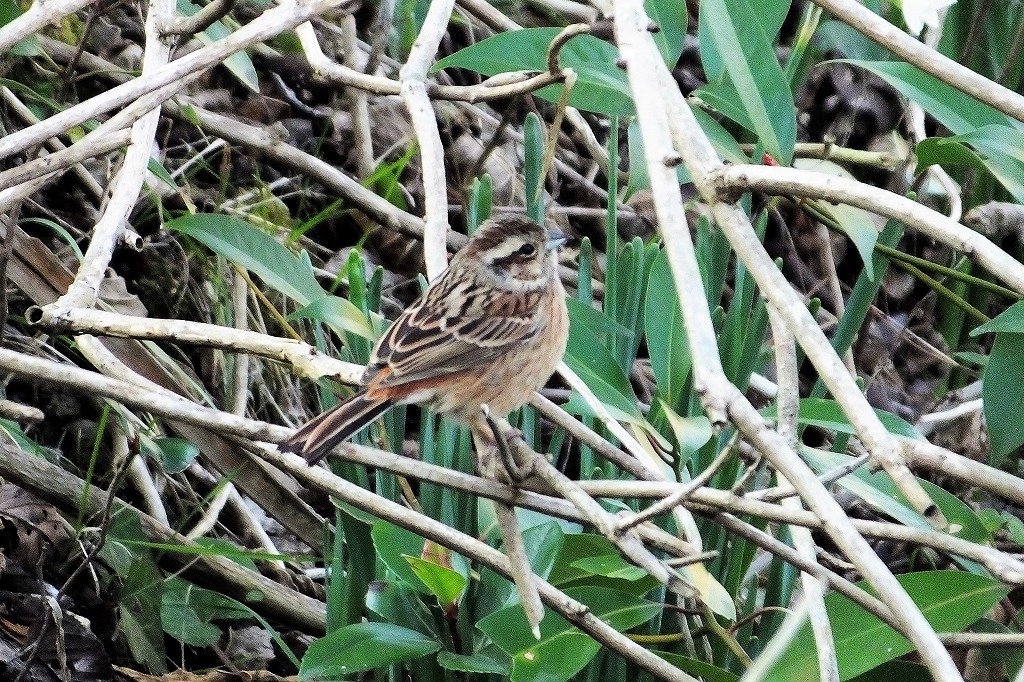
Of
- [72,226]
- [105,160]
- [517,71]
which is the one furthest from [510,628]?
[105,160]

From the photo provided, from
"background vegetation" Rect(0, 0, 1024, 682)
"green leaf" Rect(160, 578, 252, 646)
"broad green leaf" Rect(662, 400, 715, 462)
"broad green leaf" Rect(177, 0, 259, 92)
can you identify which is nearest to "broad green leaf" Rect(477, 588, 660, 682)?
"background vegetation" Rect(0, 0, 1024, 682)

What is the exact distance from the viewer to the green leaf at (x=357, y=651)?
8.01 ft

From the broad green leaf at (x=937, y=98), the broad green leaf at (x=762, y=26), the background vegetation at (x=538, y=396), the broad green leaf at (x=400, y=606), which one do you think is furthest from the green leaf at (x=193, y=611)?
the broad green leaf at (x=937, y=98)

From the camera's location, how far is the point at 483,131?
476 centimetres

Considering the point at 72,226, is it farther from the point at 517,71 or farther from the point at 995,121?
the point at 995,121

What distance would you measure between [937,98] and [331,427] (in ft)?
5.23

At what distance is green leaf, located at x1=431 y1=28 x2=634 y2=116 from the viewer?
291cm

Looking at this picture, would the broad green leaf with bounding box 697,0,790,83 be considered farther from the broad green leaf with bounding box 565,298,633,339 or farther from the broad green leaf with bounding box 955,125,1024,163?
the broad green leaf with bounding box 565,298,633,339

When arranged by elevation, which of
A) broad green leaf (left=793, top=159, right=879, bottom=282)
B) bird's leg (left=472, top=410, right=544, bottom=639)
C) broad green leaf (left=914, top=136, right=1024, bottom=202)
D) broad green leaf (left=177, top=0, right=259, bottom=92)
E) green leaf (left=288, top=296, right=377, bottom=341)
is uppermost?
broad green leaf (left=177, top=0, right=259, bottom=92)

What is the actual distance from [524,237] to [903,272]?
91.3 inches

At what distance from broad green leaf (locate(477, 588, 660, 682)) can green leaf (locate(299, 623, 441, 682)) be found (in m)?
0.23

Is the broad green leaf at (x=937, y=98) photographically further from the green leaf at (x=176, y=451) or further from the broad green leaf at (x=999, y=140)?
the green leaf at (x=176, y=451)

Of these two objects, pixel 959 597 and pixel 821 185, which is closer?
pixel 821 185

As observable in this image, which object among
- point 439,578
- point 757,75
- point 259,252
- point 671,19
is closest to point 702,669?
point 439,578
